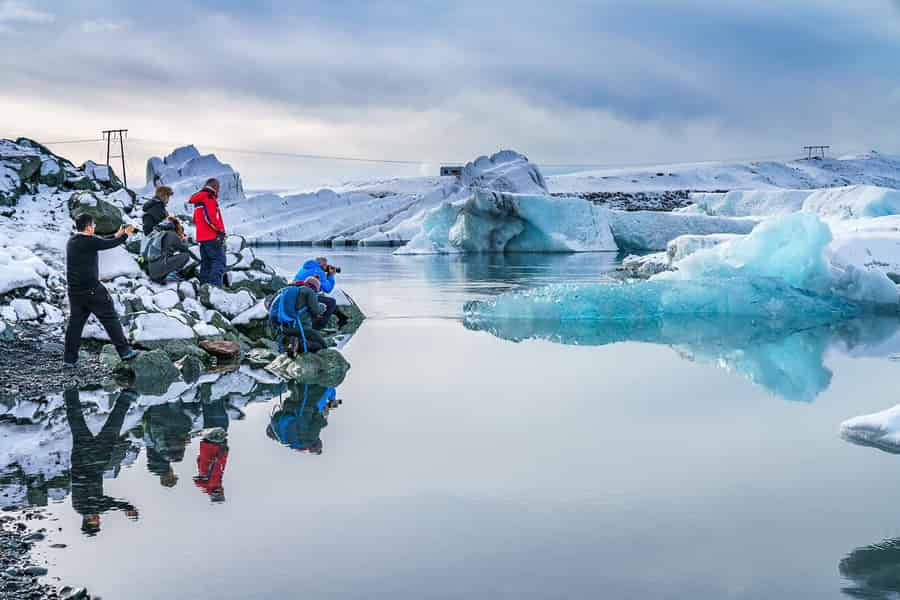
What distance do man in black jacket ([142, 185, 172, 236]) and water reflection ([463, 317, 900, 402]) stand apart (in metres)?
4.35

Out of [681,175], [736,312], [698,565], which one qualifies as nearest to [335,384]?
[698,565]

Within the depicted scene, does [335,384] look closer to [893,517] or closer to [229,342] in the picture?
[229,342]

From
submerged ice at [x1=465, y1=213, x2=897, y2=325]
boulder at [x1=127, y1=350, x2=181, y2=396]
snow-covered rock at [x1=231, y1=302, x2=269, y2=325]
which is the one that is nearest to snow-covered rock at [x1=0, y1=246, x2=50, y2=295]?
snow-covered rock at [x1=231, y1=302, x2=269, y2=325]

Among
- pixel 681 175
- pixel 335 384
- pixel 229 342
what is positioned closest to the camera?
pixel 335 384

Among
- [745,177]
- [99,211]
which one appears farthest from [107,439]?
[745,177]

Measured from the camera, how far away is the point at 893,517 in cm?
409

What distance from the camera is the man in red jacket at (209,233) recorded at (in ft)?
31.7

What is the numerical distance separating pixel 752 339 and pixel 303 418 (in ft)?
22.6

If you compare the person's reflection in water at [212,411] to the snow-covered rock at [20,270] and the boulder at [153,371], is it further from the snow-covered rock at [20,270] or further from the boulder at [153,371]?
the snow-covered rock at [20,270]

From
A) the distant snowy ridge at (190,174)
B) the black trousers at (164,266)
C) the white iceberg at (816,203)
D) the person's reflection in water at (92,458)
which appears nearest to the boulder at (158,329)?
the black trousers at (164,266)

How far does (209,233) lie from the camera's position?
9742 mm

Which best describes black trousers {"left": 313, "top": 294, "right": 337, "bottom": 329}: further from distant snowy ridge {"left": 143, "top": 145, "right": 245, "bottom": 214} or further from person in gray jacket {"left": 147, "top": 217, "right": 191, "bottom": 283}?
distant snowy ridge {"left": 143, "top": 145, "right": 245, "bottom": 214}

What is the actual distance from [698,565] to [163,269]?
25.0 feet

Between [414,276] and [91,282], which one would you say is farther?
[414,276]
